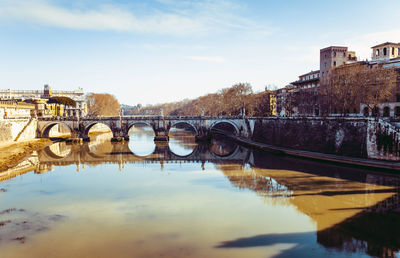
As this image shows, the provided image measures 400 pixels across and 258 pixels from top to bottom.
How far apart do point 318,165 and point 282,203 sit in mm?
13511

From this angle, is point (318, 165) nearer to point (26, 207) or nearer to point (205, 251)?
point (205, 251)

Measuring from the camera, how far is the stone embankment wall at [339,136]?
95.6 ft

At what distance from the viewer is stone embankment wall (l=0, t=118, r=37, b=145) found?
43213 millimetres

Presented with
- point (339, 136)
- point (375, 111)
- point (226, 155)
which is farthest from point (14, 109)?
point (375, 111)

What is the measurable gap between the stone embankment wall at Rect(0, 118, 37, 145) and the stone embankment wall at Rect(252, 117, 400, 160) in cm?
3958

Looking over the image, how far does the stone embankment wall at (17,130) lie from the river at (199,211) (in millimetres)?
15727

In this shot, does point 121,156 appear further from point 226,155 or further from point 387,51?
point 387,51

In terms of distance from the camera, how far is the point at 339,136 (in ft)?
112

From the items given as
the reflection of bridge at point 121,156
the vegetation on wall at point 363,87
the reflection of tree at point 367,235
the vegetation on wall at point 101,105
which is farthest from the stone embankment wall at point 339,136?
the vegetation on wall at point 101,105

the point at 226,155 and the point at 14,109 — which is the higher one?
the point at 14,109

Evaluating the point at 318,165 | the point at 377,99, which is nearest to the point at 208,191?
the point at 318,165

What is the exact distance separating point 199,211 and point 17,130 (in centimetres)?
4270

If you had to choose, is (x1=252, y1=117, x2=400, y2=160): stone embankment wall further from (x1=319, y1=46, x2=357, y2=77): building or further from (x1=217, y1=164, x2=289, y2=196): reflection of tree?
(x1=319, y1=46, x2=357, y2=77): building

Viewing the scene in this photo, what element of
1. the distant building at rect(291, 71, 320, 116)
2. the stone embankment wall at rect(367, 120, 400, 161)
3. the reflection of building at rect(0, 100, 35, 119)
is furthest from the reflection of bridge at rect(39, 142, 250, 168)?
the distant building at rect(291, 71, 320, 116)
